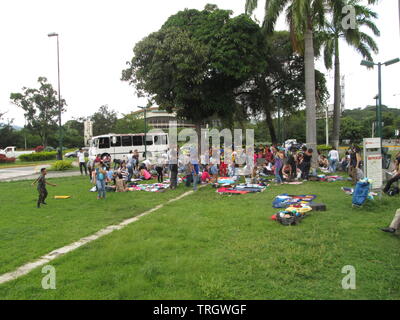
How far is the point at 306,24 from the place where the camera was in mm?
17172

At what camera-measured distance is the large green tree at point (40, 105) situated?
5631 centimetres

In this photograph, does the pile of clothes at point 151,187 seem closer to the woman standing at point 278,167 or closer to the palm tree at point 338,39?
the woman standing at point 278,167

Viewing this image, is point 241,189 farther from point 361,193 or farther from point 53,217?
point 53,217

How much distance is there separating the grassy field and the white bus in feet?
75.1

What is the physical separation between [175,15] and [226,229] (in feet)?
66.4

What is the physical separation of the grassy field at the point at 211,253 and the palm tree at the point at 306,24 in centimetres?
886

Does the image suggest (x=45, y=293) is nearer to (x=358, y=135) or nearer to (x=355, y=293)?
(x=355, y=293)

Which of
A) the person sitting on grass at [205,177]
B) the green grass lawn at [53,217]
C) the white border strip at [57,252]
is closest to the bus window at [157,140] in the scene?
the person sitting on grass at [205,177]

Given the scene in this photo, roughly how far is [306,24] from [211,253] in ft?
51.4

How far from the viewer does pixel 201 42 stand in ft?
67.8

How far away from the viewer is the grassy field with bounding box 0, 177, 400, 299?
421cm

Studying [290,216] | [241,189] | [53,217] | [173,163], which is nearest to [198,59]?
[173,163]
